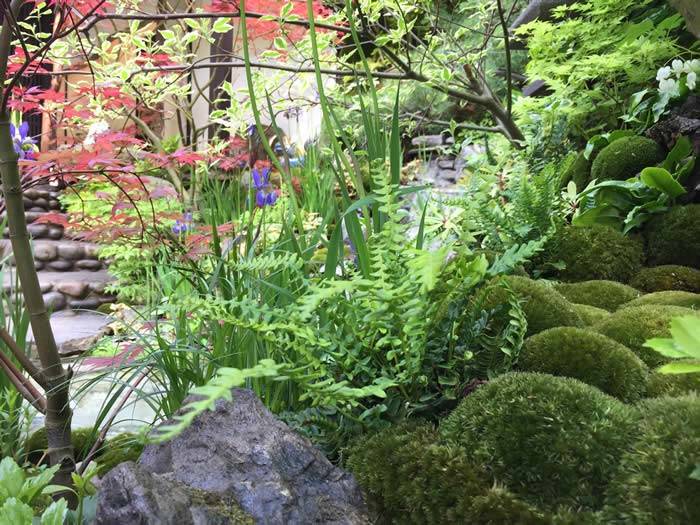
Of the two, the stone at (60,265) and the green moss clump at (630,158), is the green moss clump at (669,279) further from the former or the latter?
the stone at (60,265)

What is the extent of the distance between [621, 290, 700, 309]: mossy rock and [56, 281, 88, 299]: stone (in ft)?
20.3

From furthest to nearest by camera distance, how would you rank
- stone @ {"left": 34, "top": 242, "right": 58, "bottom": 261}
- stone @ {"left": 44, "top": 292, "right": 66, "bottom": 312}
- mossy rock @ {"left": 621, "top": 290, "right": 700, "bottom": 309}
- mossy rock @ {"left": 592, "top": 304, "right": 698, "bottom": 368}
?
1. stone @ {"left": 34, "top": 242, "right": 58, "bottom": 261}
2. stone @ {"left": 44, "top": 292, "right": 66, "bottom": 312}
3. mossy rock @ {"left": 621, "top": 290, "right": 700, "bottom": 309}
4. mossy rock @ {"left": 592, "top": 304, "right": 698, "bottom": 368}

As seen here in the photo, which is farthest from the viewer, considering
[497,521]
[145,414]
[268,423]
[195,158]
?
[195,158]

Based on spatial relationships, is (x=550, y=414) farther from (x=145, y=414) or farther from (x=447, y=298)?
(x=145, y=414)

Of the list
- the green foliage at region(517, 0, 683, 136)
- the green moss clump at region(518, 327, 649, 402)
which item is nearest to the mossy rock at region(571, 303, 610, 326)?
the green moss clump at region(518, 327, 649, 402)

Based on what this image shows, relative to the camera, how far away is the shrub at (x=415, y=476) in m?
1.01

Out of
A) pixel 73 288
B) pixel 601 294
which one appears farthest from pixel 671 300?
pixel 73 288

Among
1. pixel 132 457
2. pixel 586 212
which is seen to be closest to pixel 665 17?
pixel 586 212

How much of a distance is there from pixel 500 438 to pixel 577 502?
16 centimetres

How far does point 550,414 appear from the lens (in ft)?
3.37

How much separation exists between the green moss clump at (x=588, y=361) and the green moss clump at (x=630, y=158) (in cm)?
235

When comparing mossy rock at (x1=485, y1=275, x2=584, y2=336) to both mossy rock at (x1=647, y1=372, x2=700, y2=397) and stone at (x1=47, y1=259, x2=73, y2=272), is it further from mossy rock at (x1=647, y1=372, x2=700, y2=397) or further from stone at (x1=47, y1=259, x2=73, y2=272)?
stone at (x1=47, y1=259, x2=73, y2=272)

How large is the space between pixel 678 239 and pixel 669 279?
31 centimetres

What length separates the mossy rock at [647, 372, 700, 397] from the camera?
4.08 feet
